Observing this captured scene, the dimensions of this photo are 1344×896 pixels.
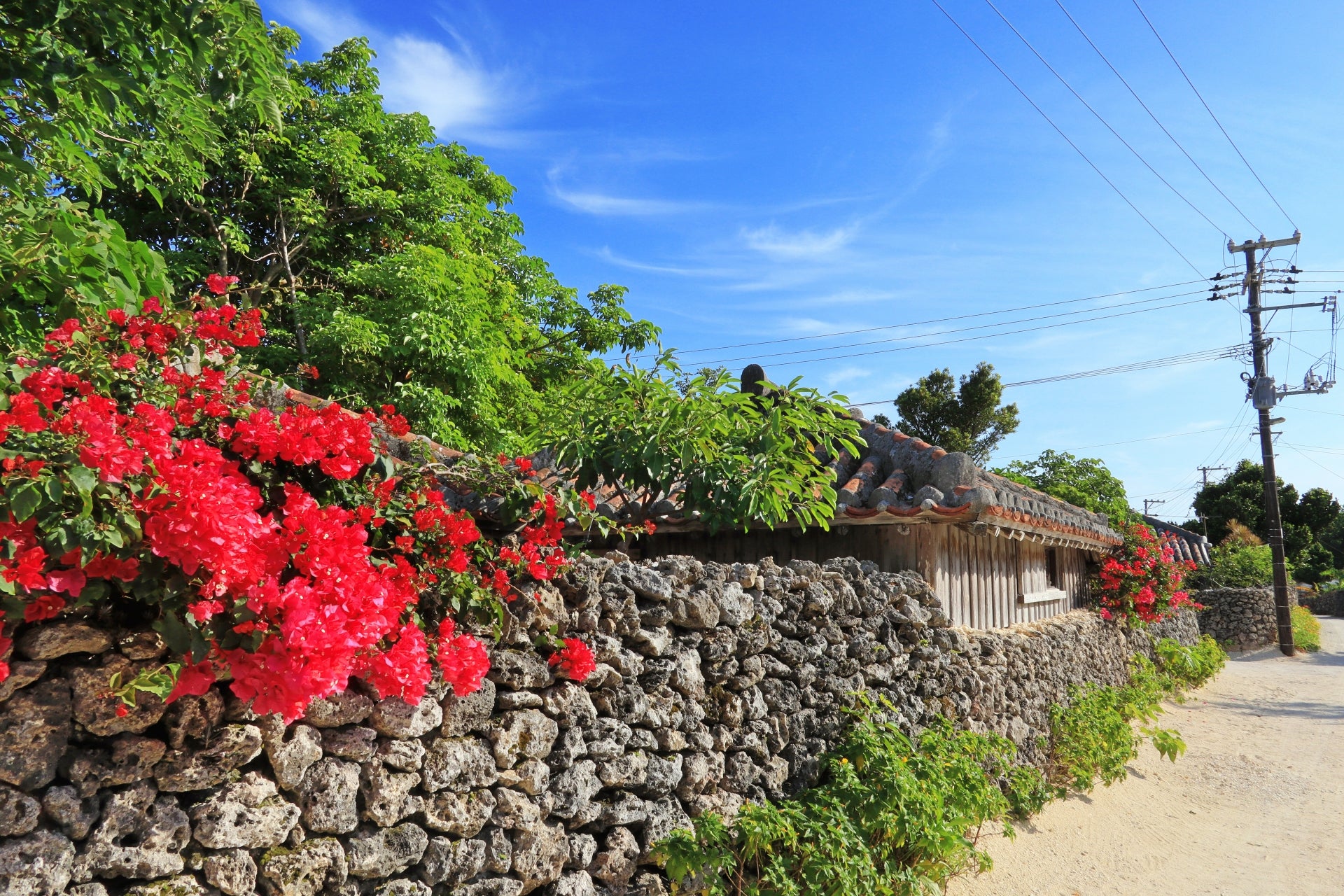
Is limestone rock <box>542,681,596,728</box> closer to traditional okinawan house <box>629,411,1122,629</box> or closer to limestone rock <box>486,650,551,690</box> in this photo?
limestone rock <box>486,650,551,690</box>

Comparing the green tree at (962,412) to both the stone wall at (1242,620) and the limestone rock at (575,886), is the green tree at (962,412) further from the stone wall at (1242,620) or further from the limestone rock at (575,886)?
the limestone rock at (575,886)

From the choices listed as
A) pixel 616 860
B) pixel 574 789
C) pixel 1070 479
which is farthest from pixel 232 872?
pixel 1070 479

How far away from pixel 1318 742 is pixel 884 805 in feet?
31.8

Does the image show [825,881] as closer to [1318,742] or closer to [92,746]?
[92,746]

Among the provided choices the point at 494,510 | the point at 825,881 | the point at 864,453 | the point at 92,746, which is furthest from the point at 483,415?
the point at 92,746

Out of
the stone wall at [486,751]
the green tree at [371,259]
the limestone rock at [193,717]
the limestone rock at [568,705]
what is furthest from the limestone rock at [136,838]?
the green tree at [371,259]

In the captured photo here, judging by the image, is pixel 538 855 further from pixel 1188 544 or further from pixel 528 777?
pixel 1188 544

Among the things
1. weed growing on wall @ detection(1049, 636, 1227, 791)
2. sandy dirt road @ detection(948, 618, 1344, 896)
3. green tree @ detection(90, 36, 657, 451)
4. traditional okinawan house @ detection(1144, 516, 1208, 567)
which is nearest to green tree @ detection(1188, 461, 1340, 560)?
traditional okinawan house @ detection(1144, 516, 1208, 567)

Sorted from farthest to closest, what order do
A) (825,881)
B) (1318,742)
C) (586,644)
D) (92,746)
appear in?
(1318,742) → (825,881) → (586,644) → (92,746)

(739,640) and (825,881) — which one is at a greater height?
(739,640)

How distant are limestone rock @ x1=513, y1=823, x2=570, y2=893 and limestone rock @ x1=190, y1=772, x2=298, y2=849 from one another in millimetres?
975

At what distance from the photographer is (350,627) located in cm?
232

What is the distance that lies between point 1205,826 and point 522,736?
7257 mm

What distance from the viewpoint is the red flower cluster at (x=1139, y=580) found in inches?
513
